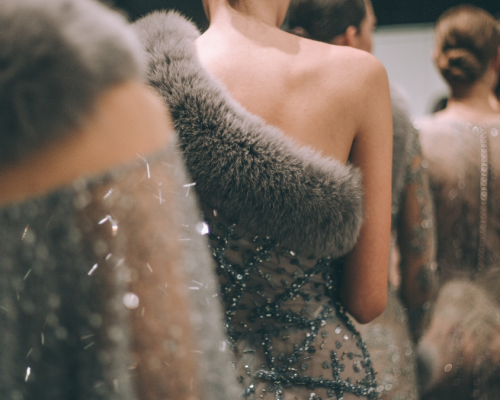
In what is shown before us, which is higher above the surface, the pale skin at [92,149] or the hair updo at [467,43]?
the pale skin at [92,149]

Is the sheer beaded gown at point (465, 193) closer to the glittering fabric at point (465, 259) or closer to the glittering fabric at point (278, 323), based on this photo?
the glittering fabric at point (465, 259)

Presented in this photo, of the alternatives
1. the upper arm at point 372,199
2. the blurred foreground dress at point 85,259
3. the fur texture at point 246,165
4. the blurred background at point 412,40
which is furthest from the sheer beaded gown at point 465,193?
the blurred background at point 412,40

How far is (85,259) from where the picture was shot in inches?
13.2

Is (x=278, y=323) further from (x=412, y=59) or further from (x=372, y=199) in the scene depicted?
(x=412, y=59)

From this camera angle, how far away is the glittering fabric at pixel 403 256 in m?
1.07

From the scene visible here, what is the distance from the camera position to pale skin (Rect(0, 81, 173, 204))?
32 cm

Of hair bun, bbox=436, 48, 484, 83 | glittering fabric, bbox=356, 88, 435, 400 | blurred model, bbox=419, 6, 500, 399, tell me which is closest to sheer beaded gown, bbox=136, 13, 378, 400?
glittering fabric, bbox=356, 88, 435, 400

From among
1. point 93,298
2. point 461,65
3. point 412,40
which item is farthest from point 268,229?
point 412,40

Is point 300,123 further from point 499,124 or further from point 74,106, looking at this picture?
point 499,124

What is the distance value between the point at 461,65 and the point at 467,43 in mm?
80

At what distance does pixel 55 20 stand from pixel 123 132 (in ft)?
0.30

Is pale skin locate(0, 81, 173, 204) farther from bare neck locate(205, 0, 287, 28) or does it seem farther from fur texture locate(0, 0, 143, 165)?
bare neck locate(205, 0, 287, 28)

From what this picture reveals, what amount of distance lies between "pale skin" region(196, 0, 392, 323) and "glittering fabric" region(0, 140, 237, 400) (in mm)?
390

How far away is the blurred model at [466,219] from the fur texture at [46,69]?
1.41 meters
